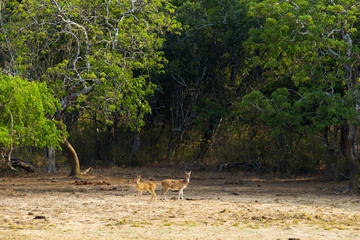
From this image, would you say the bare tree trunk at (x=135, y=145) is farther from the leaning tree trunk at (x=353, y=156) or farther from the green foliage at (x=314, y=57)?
the leaning tree trunk at (x=353, y=156)

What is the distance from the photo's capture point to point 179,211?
13.1 metres

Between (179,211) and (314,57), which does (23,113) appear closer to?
(179,211)

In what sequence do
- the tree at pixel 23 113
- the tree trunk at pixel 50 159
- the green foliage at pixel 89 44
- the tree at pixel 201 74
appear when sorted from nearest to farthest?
the tree at pixel 23 113 < the green foliage at pixel 89 44 < the tree trunk at pixel 50 159 < the tree at pixel 201 74

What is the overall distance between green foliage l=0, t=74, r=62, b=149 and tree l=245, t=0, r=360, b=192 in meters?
6.69

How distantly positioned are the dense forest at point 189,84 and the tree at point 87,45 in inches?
2.4

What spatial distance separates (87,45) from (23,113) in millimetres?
4643

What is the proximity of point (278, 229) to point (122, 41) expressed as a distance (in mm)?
11549

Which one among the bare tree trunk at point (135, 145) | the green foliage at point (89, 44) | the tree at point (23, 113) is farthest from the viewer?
the bare tree trunk at point (135, 145)

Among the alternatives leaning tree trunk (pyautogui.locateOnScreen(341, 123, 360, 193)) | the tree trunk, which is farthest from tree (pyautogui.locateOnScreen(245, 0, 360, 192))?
the tree trunk

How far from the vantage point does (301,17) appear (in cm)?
1669

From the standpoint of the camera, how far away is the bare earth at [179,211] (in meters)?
10.6

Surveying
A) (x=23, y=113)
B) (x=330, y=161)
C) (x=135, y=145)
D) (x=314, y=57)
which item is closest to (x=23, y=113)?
(x=23, y=113)

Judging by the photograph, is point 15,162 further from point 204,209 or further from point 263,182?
point 204,209

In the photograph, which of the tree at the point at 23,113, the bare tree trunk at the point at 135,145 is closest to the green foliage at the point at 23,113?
the tree at the point at 23,113
